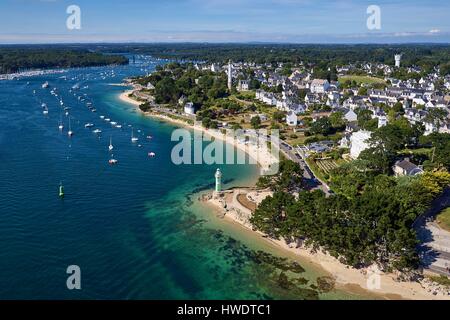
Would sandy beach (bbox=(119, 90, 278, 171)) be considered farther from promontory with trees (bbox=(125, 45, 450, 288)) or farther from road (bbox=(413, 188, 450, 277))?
road (bbox=(413, 188, 450, 277))

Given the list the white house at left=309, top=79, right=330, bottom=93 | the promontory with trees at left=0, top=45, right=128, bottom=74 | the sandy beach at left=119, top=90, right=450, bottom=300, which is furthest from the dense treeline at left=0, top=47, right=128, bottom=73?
the sandy beach at left=119, top=90, right=450, bottom=300

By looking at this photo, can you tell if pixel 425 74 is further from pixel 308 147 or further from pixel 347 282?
pixel 347 282

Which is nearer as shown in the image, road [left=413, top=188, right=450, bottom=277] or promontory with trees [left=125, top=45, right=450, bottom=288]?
road [left=413, top=188, right=450, bottom=277]

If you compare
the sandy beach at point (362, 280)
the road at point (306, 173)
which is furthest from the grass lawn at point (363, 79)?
the sandy beach at point (362, 280)

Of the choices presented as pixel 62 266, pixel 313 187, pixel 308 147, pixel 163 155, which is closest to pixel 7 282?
pixel 62 266

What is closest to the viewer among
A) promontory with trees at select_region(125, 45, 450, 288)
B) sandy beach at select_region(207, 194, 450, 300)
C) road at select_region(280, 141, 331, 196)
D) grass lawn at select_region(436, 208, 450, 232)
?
sandy beach at select_region(207, 194, 450, 300)

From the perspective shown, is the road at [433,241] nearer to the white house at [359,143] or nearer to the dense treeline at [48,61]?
the white house at [359,143]
